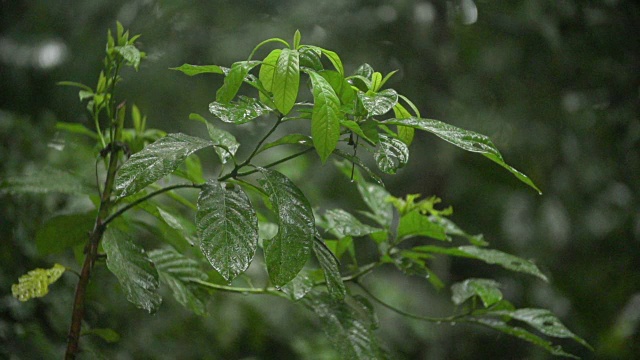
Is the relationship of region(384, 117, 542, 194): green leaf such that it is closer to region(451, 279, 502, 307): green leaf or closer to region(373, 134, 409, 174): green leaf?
region(373, 134, 409, 174): green leaf

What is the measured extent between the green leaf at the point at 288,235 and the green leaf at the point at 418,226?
0.24 meters

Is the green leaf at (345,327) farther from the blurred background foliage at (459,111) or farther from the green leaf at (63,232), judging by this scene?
the blurred background foliage at (459,111)

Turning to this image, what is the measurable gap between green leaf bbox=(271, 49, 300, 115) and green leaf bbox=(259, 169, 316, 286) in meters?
0.08

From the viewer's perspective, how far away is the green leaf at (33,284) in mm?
670

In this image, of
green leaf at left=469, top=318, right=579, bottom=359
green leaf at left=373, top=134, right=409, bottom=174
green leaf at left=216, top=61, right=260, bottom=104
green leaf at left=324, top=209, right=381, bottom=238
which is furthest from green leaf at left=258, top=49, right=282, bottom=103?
green leaf at left=469, top=318, right=579, bottom=359

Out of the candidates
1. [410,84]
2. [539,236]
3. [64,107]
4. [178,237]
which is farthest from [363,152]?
[178,237]

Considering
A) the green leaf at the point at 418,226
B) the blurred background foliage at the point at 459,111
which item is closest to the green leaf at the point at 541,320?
the green leaf at the point at 418,226

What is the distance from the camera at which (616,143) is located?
2.14 metres

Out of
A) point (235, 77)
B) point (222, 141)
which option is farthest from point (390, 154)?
point (222, 141)

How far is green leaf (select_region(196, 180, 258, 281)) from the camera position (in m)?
0.53

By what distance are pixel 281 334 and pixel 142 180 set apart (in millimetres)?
1475

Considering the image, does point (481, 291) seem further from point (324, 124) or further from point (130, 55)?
point (130, 55)

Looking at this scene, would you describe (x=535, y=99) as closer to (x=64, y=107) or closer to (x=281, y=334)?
(x=281, y=334)

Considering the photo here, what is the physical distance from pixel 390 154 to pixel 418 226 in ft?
0.84
